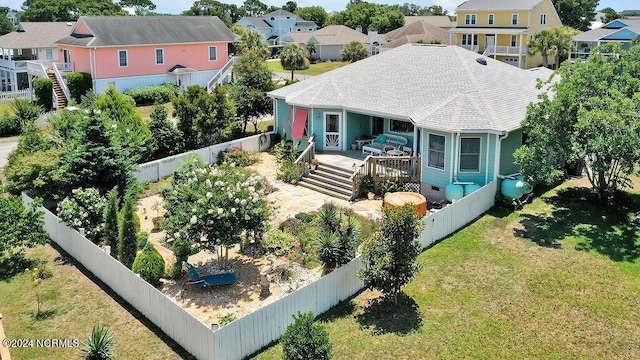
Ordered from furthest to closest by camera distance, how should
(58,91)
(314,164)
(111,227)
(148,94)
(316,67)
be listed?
(316,67)
(148,94)
(58,91)
(314,164)
(111,227)

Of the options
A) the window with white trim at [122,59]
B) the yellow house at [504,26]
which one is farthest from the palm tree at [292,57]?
the yellow house at [504,26]

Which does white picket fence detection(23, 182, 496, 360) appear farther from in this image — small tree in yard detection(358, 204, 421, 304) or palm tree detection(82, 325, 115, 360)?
palm tree detection(82, 325, 115, 360)

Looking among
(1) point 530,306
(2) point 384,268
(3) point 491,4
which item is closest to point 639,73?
(1) point 530,306

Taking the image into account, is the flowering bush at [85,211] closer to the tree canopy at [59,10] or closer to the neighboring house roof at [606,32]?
the neighboring house roof at [606,32]

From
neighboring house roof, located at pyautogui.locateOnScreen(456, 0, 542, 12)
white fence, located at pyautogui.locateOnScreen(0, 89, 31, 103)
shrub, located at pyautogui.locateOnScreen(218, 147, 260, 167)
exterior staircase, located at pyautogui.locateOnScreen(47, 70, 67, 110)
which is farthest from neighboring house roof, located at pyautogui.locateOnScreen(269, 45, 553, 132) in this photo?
neighboring house roof, located at pyautogui.locateOnScreen(456, 0, 542, 12)

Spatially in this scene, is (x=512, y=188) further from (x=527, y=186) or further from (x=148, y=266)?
(x=148, y=266)

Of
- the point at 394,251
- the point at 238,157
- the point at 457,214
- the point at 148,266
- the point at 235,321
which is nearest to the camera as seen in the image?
the point at 235,321

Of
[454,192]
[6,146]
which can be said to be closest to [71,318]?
[454,192]
